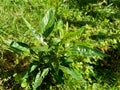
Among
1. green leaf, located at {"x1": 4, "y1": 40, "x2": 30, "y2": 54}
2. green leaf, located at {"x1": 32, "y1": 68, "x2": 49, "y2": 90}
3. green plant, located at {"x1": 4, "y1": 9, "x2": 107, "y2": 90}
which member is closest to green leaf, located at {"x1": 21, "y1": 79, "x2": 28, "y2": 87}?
green plant, located at {"x1": 4, "y1": 9, "x2": 107, "y2": 90}

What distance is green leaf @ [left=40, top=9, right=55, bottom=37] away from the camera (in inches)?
130

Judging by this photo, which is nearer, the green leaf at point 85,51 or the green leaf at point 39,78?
the green leaf at point 85,51

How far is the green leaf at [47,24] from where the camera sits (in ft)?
10.8

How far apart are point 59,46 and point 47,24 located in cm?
28

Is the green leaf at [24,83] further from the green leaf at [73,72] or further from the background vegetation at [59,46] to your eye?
the green leaf at [73,72]

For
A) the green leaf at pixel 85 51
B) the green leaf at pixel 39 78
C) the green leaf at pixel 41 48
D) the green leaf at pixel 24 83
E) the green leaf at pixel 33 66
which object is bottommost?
the green leaf at pixel 24 83

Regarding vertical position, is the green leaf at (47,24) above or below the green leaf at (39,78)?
above

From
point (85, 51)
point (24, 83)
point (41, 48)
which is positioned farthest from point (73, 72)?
point (24, 83)

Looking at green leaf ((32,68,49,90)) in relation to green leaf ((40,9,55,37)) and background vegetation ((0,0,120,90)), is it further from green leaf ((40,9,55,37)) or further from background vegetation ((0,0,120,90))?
green leaf ((40,9,55,37))

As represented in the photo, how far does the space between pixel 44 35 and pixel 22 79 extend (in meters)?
0.52

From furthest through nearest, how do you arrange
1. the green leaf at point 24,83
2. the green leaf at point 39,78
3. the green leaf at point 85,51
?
1. the green leaf at point 24,83
2. the green leaf at point 39,78
3. the green leaf at point 85,51

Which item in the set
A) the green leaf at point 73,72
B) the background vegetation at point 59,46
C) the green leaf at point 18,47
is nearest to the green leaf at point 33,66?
the background vegetation at point 59,46

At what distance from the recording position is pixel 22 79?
3.26 meters

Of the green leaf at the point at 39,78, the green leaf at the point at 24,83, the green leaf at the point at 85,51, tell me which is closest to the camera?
the green leaf at the point at 85,51
